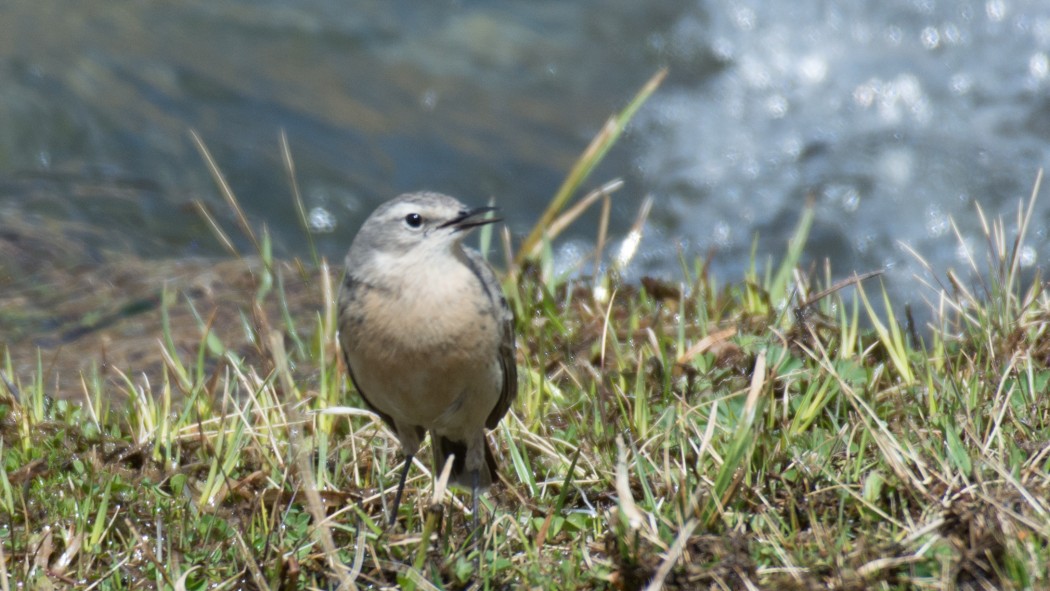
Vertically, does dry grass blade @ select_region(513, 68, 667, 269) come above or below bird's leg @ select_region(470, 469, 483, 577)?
above

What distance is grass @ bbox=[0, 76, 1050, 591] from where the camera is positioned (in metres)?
3.79

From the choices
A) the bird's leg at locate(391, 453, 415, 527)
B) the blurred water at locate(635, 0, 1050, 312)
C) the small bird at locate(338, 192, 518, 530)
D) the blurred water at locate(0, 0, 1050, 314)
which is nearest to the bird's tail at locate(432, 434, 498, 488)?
the small bird at locate(338, 192, 518, 530)

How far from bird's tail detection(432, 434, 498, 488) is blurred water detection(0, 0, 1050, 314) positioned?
4790mm

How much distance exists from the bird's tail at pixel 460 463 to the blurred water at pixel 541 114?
479 centimetres

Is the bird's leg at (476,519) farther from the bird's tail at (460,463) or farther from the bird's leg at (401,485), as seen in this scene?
the bird's leg at (401,485)

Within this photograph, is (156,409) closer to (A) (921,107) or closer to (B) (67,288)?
(B) (67,288)

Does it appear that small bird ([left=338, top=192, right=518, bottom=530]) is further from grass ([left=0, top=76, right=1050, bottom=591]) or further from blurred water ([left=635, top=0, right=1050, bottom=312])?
blurred water ([left=635, top=0, right=1050, bottom=312])

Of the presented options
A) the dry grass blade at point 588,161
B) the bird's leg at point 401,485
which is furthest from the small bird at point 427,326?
the dry grass blade at point 588,161

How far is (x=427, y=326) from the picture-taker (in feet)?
14.4

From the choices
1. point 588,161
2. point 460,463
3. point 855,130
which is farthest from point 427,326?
point 855,130

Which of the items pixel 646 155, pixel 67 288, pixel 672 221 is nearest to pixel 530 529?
pixel 67 288

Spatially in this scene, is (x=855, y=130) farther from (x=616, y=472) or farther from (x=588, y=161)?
(x=616, y=472)

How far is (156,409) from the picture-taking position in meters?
5.19

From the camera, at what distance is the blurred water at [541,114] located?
10.5m
